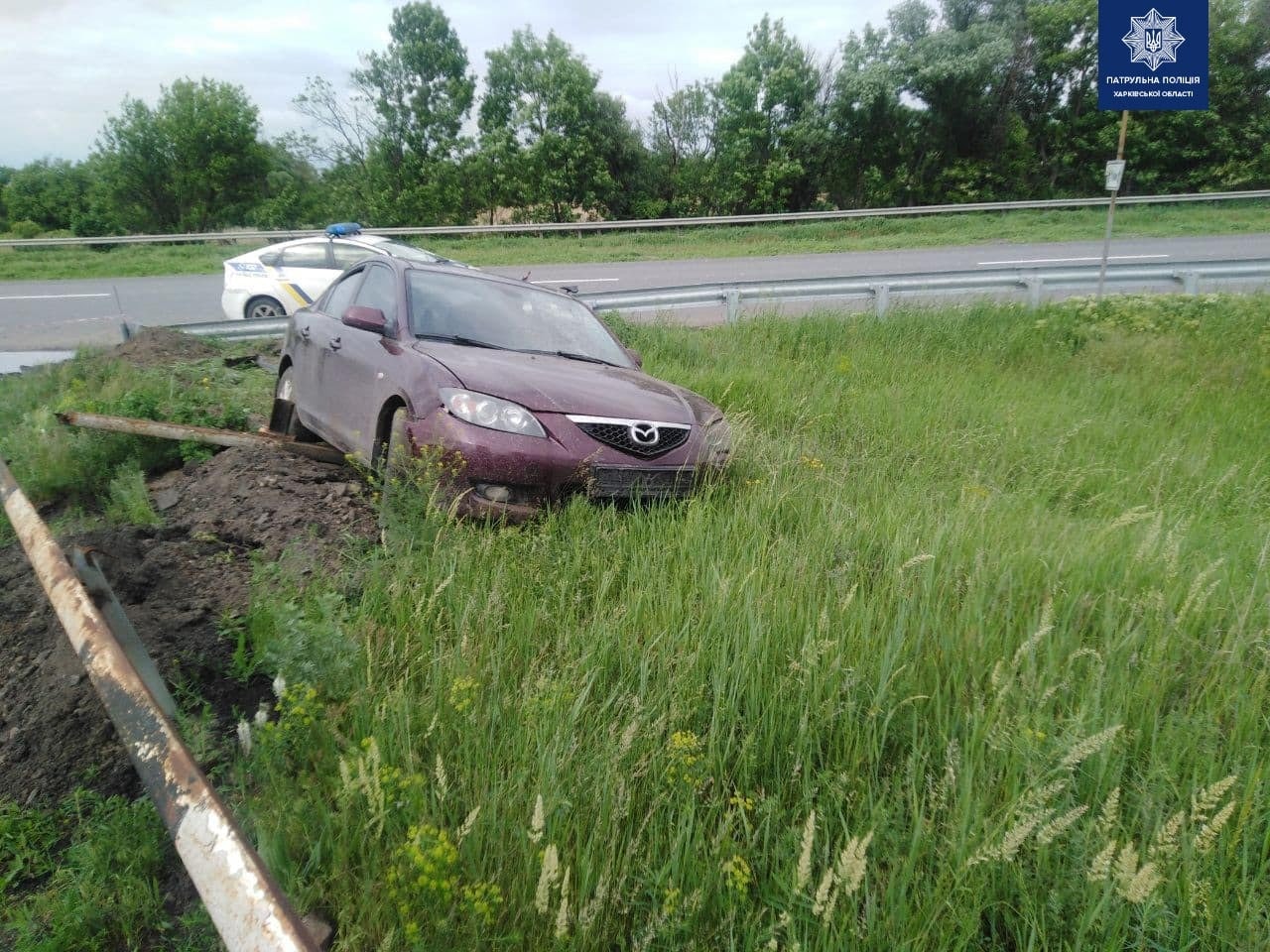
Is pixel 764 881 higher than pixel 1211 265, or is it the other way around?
pixel 1211 265

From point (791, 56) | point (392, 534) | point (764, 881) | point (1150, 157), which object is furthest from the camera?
point (791, 56)

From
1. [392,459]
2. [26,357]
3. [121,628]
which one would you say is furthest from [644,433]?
[26,357]

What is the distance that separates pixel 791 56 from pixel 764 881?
35772mm

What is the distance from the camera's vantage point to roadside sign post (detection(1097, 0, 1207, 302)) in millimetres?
11664

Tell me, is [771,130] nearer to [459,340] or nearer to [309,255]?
[309,255]

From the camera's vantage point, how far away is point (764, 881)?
2.29 metres

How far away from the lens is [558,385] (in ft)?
15.8

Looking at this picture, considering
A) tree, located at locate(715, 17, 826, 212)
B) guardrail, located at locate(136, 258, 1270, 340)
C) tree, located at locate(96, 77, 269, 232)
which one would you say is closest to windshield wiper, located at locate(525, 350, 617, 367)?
guardrail, located at locate(136, 258, 1270, 340)

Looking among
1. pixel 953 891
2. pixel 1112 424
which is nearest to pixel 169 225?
pixel 1112 424

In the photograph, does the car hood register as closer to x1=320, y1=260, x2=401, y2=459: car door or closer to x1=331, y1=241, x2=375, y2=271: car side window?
x1=320, y1=260, x2=401, y2=459: car door

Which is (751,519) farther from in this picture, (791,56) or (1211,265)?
(791,56)

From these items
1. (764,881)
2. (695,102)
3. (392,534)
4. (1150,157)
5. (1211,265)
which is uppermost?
(695,102)

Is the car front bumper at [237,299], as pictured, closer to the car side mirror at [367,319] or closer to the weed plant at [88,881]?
the car side mirror at [367,319]

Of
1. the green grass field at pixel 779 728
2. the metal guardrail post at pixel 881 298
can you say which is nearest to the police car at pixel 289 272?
the metal guardrail post at pixel 881 298
